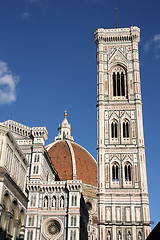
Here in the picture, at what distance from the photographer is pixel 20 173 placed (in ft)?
105

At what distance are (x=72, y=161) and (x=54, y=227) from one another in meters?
37.2

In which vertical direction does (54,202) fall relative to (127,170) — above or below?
below

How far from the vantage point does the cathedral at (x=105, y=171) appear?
35625 millimetres

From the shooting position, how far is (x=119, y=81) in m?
45.8

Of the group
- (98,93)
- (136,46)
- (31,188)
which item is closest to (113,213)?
(31,188)

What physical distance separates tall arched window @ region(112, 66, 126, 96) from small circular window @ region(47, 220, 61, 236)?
1802cm

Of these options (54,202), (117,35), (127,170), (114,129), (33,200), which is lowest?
(54,202)

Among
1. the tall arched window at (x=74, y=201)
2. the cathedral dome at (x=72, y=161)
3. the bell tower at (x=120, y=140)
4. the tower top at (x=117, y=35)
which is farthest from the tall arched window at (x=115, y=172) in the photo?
the cathedral dome at (x=72, y=161)

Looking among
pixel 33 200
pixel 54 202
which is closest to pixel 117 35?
pixel 54 202

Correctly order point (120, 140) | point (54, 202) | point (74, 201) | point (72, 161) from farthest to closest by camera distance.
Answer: point (72, 161), point (120, 140), point (54, 202), point (74, 201)

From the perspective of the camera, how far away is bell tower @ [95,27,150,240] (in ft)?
119

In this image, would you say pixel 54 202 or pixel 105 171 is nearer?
pixel 105 171

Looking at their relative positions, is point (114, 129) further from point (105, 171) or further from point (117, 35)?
point (117, 35)

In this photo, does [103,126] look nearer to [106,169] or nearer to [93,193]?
[106,169]
